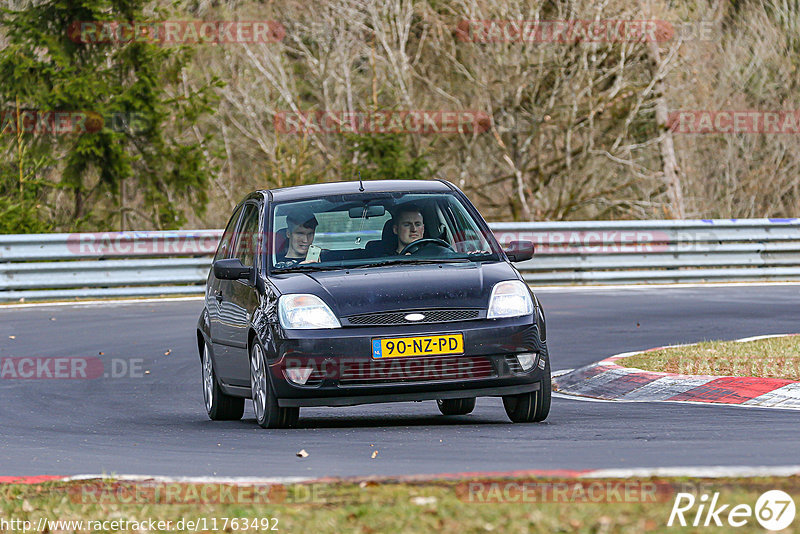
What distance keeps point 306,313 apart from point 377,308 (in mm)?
444

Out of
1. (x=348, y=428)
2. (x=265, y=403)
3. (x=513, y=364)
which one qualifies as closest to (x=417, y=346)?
(x=513, y=364)

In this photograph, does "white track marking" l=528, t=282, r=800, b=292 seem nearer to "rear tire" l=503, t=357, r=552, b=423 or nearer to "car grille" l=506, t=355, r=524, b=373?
"rear tire" l=503, t=357, r=552, b=423

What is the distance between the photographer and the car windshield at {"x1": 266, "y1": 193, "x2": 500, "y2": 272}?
936cm

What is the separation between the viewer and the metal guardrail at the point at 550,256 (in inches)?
800

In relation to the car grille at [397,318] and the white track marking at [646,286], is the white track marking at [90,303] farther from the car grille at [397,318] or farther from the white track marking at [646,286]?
the car grille at [397,318]

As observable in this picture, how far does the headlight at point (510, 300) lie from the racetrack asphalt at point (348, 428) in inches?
27.7

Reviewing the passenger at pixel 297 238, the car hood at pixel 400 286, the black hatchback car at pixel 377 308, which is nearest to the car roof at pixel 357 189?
the black hatchback car at pixel 377 308

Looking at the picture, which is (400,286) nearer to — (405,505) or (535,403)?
(535,403)

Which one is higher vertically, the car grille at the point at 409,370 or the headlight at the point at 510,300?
the headlight at the point at 510,300

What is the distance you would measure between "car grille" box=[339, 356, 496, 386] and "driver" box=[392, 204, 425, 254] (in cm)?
122

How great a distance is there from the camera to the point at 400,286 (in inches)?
340

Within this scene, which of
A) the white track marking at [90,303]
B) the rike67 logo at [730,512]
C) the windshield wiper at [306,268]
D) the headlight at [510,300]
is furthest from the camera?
the white track marking at [90,303]

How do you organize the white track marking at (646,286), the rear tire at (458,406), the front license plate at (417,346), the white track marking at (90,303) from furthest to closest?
the white track marking at (646,286), the white track marking at (90,303), the rear tire at (458,406), the front license plate at (417,346)

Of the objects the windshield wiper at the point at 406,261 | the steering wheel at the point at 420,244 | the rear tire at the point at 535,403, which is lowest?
the rear tire at the point at 535,403
